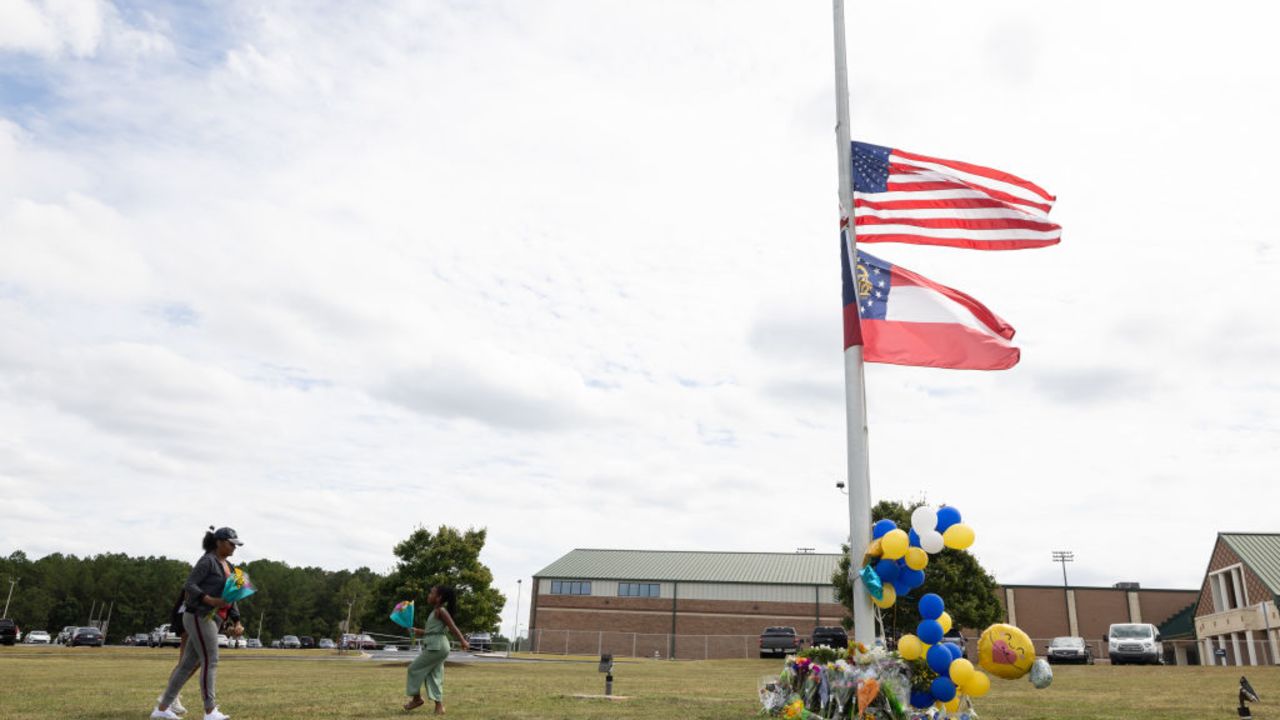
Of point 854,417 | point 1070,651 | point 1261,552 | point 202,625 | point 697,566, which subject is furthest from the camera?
point 697,566

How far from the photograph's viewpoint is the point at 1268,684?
19984mm

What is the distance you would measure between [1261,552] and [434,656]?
51729mm

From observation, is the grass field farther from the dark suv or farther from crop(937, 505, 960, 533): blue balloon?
the dark suv

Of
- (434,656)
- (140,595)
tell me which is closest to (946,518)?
(434,656)

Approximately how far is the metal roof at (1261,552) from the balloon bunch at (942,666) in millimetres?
44073

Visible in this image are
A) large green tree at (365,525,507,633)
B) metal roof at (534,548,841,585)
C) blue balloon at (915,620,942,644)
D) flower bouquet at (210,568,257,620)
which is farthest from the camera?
metal roof at (534,548,841,585)

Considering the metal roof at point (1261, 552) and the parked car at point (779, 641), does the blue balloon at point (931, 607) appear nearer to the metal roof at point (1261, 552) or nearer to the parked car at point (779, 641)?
the parked car at point (779, 641)

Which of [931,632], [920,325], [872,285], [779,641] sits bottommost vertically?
[779,641]

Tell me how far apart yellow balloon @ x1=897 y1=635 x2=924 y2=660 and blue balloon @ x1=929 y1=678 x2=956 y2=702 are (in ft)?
1.01

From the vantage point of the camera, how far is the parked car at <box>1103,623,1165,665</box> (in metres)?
39.7

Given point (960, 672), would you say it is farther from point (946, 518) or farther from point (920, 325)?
point (920, 325)

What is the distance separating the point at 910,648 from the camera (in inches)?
365

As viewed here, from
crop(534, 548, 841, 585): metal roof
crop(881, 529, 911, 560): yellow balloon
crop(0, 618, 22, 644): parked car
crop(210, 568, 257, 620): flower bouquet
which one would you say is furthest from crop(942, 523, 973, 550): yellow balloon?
crop(534, 548, 841, 585): metal roof

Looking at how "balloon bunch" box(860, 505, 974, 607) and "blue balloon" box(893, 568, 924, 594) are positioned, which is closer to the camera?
"balloon bunch" box(860, 505, 974, 607)
